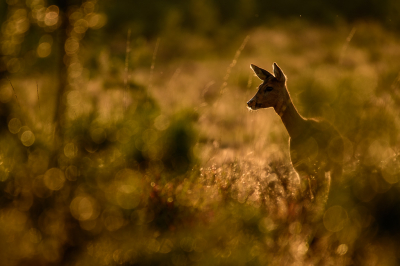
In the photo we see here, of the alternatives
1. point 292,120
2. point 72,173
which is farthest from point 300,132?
point 72,173

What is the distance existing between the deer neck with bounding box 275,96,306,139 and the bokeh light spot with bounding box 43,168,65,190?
3.72m

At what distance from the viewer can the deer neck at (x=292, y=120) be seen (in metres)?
5.46

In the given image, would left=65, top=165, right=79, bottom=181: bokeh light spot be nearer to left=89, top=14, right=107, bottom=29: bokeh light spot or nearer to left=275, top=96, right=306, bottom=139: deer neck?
left=89, top=14, right=107, bottom=29: bokeh light spot

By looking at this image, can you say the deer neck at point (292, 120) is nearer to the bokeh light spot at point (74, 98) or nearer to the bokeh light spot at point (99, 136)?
the bokeh light spot at point (74, 98)

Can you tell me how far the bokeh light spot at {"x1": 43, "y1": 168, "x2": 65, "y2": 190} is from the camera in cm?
209

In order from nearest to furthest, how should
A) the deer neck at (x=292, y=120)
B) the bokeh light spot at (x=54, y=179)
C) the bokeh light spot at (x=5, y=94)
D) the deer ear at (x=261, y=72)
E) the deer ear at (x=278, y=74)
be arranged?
the bokeh light spot at (x=54, y=179) < the bokeh light spot at (x=5, y=94) < the deer neck at (x=292, y=120) < the deer ear at (x=278, y=74) < the deer ear at (x=261, y=72)

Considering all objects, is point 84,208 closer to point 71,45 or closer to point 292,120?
point 71,45

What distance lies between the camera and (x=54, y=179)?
2.11 meters

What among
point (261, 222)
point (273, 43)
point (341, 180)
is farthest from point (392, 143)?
point (273, 43)

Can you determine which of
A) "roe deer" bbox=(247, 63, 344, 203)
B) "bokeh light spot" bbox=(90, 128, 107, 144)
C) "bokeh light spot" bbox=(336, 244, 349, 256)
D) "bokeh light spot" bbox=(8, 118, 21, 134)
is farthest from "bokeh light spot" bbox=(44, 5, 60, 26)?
"roe deer" bbox=(247, 63, 344, 203)

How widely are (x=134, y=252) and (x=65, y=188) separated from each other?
0.42m

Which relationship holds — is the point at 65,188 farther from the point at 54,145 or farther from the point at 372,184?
the point at 372,184

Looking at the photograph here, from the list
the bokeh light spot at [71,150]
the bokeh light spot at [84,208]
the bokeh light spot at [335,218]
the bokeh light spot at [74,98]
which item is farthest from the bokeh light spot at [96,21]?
the bokeh light spot at [335,218]

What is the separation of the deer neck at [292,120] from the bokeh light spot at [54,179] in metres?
3.72
